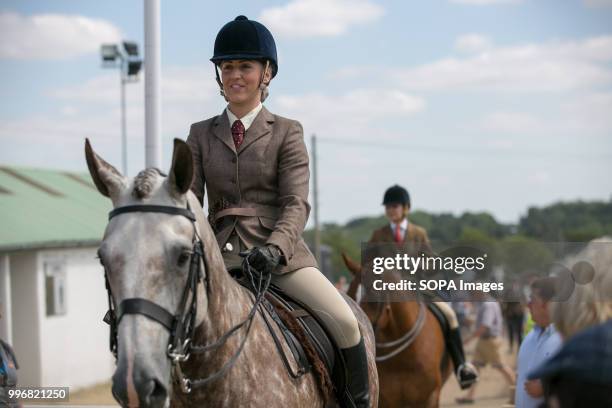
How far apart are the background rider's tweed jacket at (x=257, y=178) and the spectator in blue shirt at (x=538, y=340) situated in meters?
1.71

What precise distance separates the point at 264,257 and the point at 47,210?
20234mm

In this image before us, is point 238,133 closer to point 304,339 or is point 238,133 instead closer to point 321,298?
point 321,298

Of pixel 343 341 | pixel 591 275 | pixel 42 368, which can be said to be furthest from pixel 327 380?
pixel 42 368

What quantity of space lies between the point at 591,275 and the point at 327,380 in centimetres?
183

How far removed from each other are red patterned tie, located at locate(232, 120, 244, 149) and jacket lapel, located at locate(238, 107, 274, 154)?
0.03m

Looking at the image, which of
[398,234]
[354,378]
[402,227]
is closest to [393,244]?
[398,234]

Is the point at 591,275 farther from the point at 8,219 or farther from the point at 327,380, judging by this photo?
the point at 8,219

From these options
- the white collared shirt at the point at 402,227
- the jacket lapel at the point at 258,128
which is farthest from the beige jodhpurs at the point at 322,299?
the white collared shirt at the point at 402,227

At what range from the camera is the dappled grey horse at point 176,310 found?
3109 mm

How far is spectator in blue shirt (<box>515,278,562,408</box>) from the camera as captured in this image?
5.34 m

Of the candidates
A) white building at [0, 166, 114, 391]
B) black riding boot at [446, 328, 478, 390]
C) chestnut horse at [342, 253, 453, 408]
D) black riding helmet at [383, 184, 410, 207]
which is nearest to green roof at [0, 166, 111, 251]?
white building at [0, 166, 114, 391]

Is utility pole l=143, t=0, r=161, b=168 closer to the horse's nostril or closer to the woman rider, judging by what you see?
the woman rider

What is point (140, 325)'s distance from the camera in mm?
3109

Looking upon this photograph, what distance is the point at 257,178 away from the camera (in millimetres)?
4379
